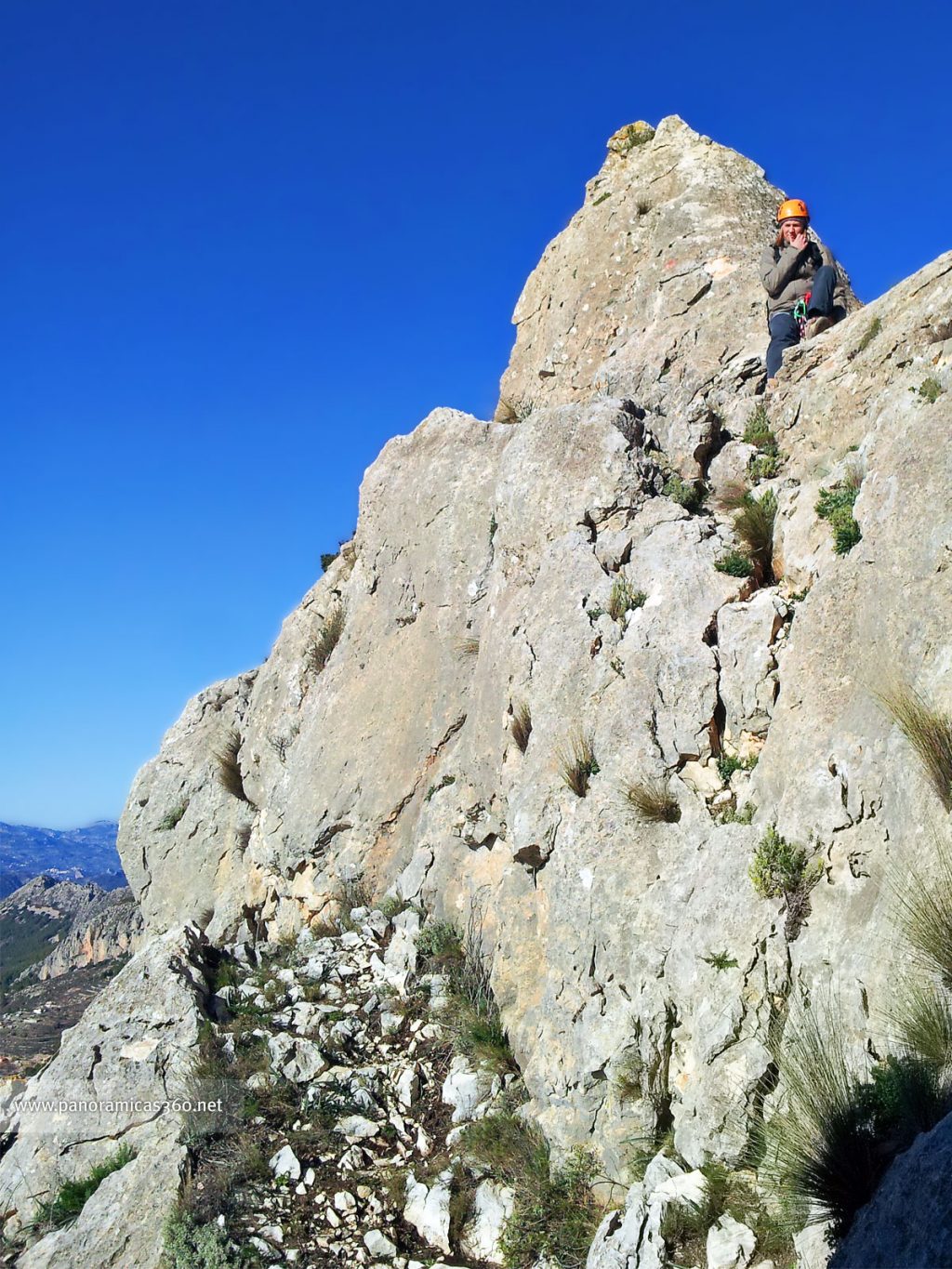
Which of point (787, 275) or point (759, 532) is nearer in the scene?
point (759, 532)

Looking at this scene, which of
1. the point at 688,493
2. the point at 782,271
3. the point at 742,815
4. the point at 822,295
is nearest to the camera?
the point at 742,815

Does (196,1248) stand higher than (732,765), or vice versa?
(732,765)

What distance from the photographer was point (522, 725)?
10.6 metres

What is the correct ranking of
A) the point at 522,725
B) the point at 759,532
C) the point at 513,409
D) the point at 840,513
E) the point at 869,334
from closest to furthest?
the point at 840,513
the point at 759,532
the point at 869,334
the point at 522,725
the point at 513,409

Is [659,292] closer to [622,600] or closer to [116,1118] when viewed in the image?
[622,600]

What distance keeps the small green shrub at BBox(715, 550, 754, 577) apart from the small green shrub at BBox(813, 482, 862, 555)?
882 millimetres

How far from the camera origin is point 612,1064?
25.3ft

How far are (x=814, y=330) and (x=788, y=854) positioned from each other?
8258 mm

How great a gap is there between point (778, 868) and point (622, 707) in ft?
8.65

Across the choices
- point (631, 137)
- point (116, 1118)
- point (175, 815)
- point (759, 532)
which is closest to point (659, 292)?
point (631, 137)

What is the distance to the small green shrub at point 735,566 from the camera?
929cm

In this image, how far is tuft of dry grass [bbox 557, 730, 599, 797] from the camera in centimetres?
921

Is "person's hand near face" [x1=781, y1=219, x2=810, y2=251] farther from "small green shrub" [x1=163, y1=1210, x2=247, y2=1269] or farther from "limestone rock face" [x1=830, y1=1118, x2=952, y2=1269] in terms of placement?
"small green shrub" [x1=163, y1=1210, x2=247, y2=1269]

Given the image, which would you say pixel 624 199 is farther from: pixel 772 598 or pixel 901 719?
pixel 901 719
